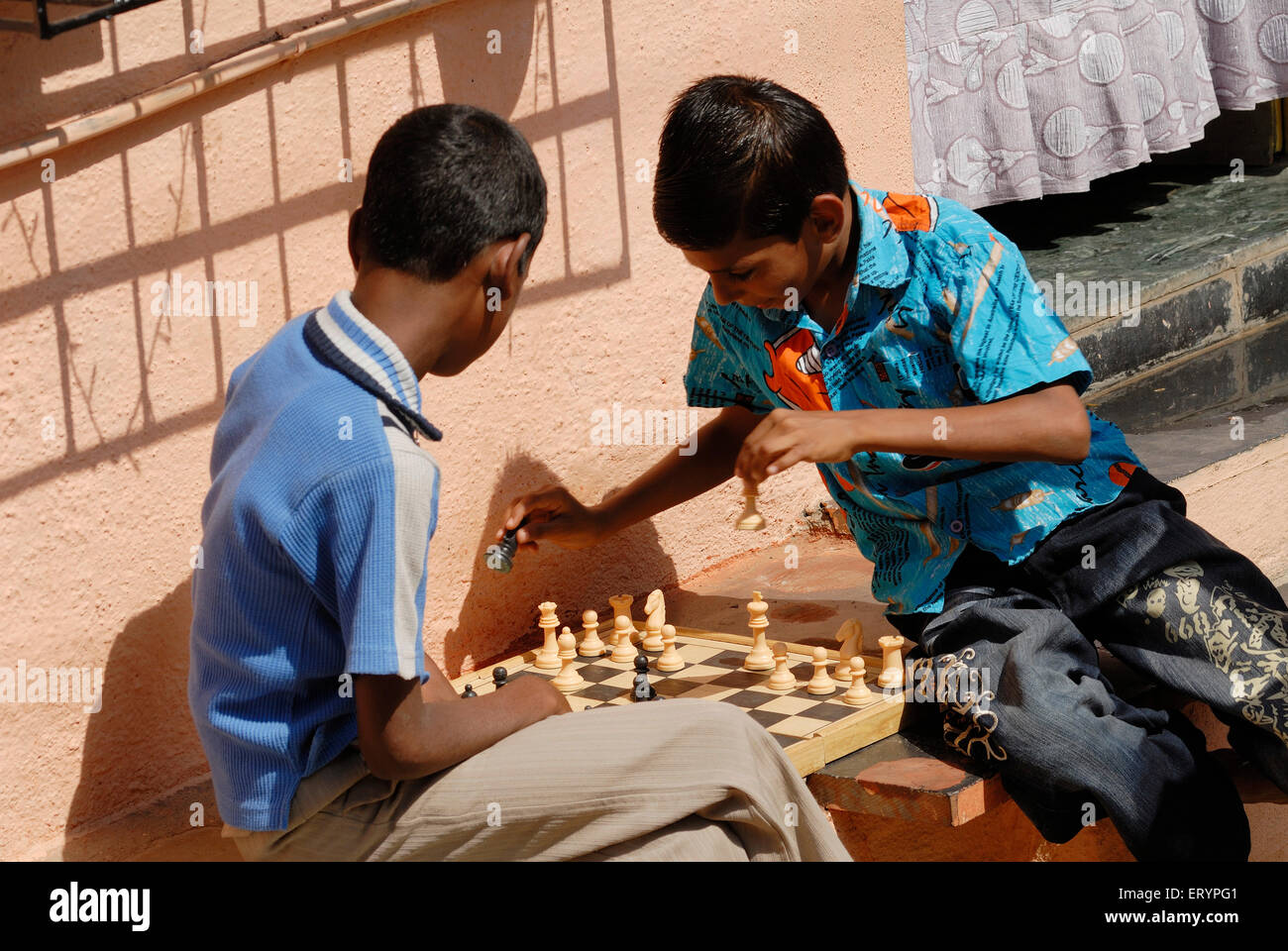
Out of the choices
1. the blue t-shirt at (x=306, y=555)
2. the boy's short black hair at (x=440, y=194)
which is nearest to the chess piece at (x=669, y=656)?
the blue t-shirt at (x=306, y=555)

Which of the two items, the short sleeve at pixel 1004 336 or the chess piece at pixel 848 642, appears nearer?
the short sleeve at pixel 1004 336

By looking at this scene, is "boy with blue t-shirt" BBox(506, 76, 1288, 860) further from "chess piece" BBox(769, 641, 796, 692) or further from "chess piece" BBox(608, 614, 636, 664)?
"chess piece" BBox(608, 614, 636, 664)

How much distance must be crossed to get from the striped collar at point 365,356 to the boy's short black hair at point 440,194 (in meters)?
0.12

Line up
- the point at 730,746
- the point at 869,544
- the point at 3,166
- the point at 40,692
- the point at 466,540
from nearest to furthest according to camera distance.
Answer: the point at 730,746, the point at 3,166, the point at 40,692, the point at 869,544, the point at 466,540

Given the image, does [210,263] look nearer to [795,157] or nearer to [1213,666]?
[795,157]

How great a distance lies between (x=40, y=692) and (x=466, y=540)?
108 cm

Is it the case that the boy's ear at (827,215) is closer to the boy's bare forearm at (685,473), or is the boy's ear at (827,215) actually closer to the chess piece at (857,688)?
the boy's bare forearm at (685,473)

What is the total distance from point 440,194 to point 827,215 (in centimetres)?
95

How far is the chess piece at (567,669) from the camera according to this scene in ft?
11.1

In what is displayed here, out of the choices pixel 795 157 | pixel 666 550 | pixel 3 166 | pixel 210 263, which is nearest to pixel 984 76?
pixel 666 550

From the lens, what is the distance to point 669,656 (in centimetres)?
349

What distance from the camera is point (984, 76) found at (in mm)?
5363

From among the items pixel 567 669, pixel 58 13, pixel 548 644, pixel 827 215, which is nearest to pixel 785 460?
pixel 827 215
